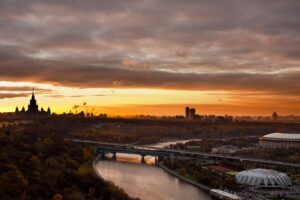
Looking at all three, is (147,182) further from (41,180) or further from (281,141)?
(281,141)

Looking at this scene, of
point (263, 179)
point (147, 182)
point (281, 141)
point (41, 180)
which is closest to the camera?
point (41, 180)

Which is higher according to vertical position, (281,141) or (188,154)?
(281,141)

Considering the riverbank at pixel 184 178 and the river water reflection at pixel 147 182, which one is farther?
the riverbank at pixel 184 178

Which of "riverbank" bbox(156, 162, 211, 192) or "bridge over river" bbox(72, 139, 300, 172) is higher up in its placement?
"bridge over river" bbox(72, 139, 300, 172)

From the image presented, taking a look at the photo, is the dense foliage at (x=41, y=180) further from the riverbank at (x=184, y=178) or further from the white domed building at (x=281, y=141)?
the white domed building at (x=281, y=141)

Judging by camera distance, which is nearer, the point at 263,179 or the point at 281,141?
the point at 263,179

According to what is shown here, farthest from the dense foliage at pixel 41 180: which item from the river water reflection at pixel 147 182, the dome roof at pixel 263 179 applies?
the dome roof at pixel 263 179

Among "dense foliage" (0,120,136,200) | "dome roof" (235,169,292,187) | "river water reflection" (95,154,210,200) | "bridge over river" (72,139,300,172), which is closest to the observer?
"dense foliage" (0,120,136,200)

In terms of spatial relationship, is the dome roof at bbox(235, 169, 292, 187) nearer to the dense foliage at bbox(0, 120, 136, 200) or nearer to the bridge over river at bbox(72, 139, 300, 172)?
the bridge over river at bbox(72, 139, 300, 172)

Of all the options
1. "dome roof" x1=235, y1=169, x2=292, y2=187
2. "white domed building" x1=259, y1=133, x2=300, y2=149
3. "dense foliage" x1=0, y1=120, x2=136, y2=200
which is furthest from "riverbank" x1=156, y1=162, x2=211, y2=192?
"white domed building" x1=259, y1=133, x2=300, y2=149

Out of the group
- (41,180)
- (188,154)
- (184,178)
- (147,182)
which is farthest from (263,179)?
(188,154)
